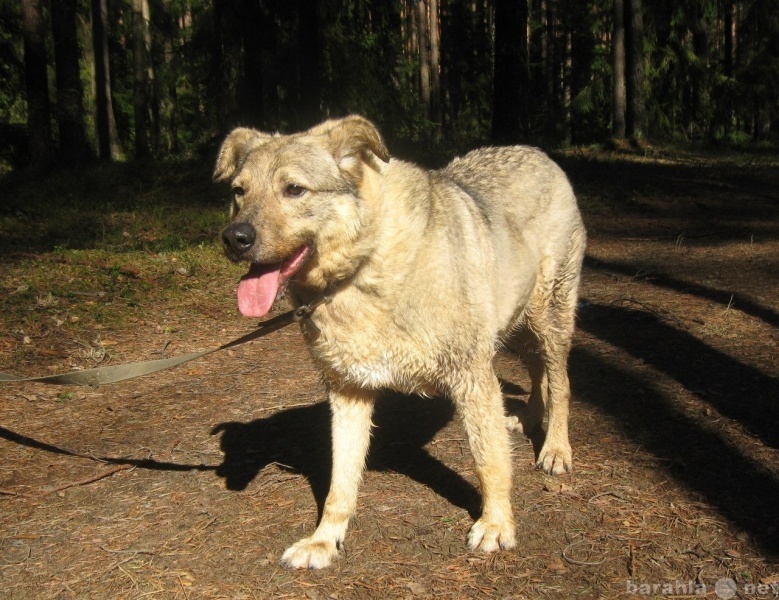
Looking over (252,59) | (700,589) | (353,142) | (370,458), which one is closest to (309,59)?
(252,59)

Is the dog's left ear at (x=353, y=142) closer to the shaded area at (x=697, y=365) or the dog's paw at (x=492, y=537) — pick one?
the dog's paw at (x=492, y=537)

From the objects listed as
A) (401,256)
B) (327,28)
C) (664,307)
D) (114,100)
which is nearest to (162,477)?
(401,256)

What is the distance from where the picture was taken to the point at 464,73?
41625mm

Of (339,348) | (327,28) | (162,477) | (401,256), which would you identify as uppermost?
(327,28)

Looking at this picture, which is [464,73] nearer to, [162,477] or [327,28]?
[327,28]

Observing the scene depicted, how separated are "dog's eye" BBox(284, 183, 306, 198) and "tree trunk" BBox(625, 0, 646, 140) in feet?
63.6

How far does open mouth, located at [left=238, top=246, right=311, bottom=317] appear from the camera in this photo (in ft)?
11.8

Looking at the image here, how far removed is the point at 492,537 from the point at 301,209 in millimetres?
1977

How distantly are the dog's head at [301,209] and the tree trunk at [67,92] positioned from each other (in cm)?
1433

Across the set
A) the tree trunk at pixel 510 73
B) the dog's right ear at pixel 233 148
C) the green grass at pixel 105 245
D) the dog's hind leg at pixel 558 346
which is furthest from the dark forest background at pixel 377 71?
the dog's right ear at pixel 233 148

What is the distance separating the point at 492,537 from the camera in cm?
397

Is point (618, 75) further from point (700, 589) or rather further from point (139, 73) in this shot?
point (700, 589)

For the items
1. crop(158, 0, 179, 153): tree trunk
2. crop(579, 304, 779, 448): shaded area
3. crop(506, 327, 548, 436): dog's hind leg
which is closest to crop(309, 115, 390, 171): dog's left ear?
crop(506, 327, 548, 436): dog's hind leg

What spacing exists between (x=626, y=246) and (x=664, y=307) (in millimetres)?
3192
